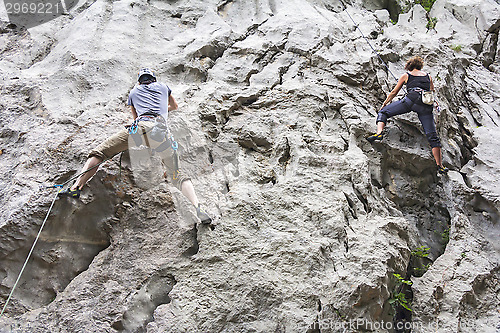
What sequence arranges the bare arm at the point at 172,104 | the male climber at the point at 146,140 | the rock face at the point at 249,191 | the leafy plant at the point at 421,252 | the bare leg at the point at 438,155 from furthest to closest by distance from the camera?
the bare leg at the point at 438,155 → the bare arm at the point at 172,104 → the leafy plant at the point at 421,252 → the male climber at the point at 146,140 → the rock face at the point at 249,191

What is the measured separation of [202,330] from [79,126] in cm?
304

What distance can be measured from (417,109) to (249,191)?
2678 mm

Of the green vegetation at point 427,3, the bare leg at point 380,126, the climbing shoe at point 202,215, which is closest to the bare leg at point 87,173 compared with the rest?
the climbing shoe at point 202,215

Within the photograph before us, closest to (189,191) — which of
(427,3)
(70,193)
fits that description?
(70,193)

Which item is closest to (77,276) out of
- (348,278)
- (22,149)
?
(22,149)

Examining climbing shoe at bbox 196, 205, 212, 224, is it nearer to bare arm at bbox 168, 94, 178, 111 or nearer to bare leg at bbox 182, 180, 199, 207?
bare leg at bbox 182, 180, 199, 207

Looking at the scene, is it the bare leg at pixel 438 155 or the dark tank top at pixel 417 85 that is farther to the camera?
the dark tank top at pixel 417 85

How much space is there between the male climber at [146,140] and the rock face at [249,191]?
0.17m

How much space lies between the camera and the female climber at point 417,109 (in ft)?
16.3

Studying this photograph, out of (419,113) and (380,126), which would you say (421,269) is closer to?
(380,126)

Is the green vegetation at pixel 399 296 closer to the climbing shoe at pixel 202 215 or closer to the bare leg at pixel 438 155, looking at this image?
the bare leg at pixel 438 155

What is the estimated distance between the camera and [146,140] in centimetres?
407

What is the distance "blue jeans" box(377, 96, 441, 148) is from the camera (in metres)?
4.98

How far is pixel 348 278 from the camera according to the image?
350 centimetres
